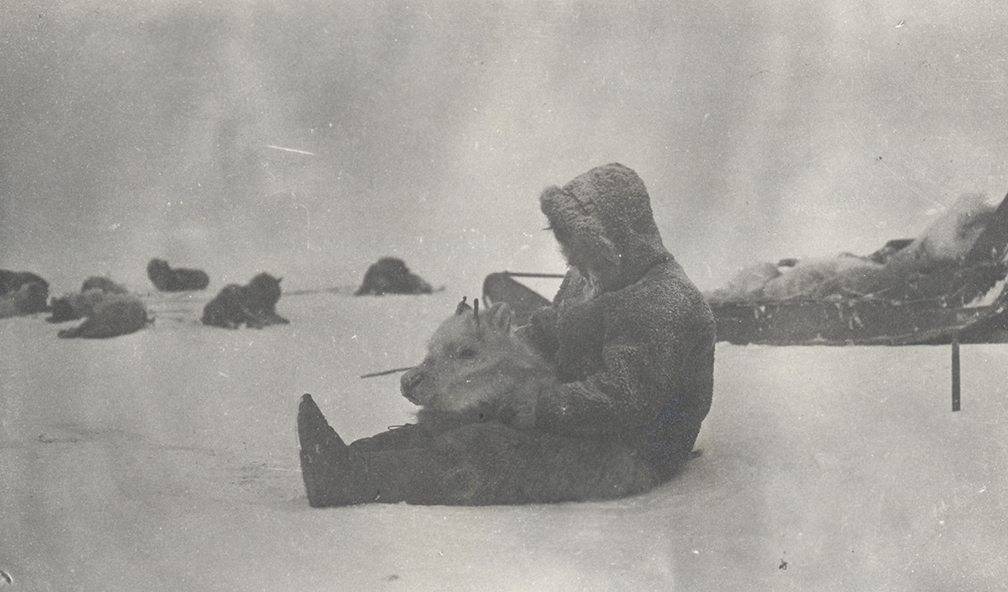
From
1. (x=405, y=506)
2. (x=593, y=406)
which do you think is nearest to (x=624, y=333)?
(x=593, y=406)

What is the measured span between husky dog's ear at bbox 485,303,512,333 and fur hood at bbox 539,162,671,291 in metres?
0.16

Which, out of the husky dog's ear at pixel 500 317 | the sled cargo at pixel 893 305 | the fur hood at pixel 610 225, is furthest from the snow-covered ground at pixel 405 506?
the fur hood at pixel 610 225

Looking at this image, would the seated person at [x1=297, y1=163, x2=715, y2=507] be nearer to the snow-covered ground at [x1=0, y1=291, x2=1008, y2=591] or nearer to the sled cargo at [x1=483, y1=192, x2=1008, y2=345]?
the snow-covered ground at [x1=0, y1=291, x2=1008, y2=591]

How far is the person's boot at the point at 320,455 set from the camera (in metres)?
1.76

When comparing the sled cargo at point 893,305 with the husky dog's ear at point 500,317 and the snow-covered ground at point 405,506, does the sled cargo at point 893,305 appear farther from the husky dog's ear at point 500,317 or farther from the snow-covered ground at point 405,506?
the husky dog's ear at point 500,317

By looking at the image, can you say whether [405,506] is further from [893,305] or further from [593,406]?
[893,305]

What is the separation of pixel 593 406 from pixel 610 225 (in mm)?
323

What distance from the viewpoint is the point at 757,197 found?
1.96 m

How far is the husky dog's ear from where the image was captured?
1.81m

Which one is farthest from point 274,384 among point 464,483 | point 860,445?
point 860,445

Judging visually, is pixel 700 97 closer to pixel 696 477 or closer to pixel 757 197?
pixel 757 197

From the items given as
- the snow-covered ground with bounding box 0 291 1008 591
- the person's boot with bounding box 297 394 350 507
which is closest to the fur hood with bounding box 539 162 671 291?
the snow-covered ground with bounding box 0 291 1008 591

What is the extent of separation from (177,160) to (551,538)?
1.06m

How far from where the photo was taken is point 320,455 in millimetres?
1777
